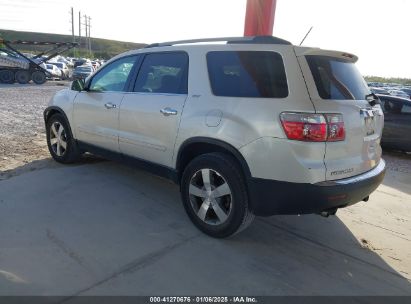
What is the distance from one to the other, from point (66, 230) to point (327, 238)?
8.34 ft

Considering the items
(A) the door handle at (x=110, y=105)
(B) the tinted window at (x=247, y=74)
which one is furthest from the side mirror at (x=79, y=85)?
(B) the tinted window at (x=247, y=74)

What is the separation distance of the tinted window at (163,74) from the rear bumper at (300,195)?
1.31 m

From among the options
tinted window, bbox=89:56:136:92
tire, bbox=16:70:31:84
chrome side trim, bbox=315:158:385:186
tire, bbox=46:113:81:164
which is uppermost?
tinted window, bbox=89:56:136:92

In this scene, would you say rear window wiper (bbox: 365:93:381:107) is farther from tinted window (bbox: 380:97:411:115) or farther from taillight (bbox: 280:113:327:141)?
tinted window (bbox: 380:97:411:115)

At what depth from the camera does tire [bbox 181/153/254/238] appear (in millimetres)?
3242

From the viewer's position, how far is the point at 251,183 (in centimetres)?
314

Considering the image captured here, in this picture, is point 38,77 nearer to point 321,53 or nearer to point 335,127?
point 321,53

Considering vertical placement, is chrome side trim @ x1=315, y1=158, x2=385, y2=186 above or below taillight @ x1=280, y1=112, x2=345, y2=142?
below

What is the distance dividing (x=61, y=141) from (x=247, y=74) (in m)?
3.39

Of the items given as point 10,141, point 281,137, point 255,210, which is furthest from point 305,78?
point 10,141

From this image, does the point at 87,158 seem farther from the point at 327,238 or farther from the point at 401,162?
the point at 401,162

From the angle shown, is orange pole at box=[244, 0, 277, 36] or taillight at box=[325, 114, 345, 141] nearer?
taillight at box=[325, 114, 345, 141]

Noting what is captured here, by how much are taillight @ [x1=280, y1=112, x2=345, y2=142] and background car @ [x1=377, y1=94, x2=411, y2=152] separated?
621 centimetres

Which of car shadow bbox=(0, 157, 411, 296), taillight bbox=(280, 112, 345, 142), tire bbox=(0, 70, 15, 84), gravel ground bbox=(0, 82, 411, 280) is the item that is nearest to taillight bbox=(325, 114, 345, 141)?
taillight bbox=(280, 112, 345, 142)
